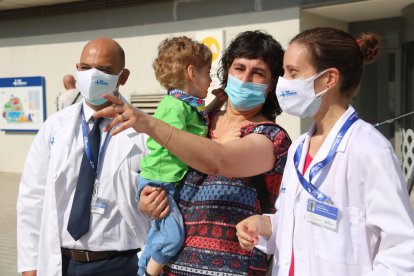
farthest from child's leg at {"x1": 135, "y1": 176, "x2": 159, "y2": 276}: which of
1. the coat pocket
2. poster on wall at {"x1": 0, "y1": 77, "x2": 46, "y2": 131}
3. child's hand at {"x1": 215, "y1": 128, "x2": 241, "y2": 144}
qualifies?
poster on wall at {"x1": 0, "y1": 77, "x2": 46, "y2": 131}

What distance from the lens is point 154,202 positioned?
2098mm

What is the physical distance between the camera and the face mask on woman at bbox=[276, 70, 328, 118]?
1.73 meters

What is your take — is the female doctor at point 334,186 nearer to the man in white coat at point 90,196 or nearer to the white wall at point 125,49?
the man in white coat at point 90,196

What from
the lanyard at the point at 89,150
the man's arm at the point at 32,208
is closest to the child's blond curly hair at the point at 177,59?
the lanyard at the point at 89,150

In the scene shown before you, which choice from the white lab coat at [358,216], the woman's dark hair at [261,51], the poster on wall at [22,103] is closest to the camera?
the white lab coat at [358,216]

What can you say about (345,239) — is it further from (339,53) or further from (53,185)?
(53,185)

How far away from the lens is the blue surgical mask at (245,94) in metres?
2.06

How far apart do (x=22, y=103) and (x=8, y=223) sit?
16.7 feet

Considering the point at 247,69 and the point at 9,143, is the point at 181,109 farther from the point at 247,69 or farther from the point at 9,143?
the point at 9,143

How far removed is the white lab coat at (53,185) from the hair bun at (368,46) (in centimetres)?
125

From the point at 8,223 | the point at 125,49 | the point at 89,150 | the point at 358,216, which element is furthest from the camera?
the point at 125,49

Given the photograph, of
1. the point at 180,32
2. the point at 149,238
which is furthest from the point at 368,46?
the point at 180,32

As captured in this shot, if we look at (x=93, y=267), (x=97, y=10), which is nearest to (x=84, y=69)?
(x=93, y=267)

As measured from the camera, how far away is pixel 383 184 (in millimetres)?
1468
